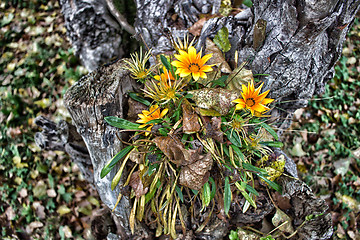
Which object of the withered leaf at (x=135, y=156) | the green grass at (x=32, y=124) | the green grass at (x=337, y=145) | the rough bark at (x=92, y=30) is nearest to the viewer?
the withered leaf at (x=135, y=156)

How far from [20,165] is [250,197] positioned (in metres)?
2.59

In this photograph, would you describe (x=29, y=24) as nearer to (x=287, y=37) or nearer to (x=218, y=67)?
(x=218, y=67)

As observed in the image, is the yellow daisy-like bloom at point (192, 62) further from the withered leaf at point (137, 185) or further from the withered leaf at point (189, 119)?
the withered leaf at point (137, 185)

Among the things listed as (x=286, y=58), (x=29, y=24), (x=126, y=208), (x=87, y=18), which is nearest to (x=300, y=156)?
(x=286, y=58)

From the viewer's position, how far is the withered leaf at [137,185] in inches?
60.7

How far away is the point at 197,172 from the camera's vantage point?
1420 mm

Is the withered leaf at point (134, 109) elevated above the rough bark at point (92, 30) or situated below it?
below

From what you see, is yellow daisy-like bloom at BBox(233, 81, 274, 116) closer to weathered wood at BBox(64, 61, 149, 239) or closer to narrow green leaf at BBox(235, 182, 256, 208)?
narrow green leaf at BBox(235, 182, 256, 208)

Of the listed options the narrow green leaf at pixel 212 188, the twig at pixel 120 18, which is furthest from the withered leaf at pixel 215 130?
the twig at pixel 120 18

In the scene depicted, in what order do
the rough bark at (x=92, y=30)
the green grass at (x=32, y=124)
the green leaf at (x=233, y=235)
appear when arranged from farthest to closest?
the green grass at (x=32, y=124), the rough bark at (x=92, y=30), the green leaf at (x=233, y=235)

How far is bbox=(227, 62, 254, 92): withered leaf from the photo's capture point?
1.52 metres

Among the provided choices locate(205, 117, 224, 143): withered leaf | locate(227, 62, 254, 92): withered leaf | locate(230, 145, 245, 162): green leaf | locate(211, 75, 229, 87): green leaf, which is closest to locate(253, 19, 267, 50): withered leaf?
locate(227, 62, 254, 92): withered leaf

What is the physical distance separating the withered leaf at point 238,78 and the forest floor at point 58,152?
1452mm

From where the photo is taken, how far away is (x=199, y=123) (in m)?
1.53
